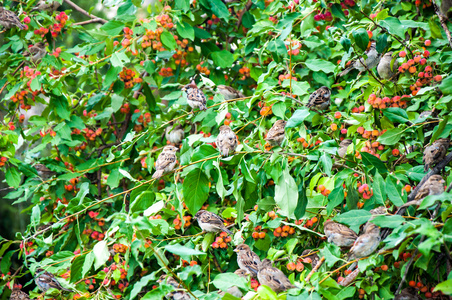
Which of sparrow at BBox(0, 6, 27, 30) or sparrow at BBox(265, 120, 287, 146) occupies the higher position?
sparrow at BBox(0, 6, 27, 30)

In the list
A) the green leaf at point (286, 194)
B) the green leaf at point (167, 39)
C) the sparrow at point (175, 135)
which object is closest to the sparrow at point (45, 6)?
the green leaf at point (167, 39)

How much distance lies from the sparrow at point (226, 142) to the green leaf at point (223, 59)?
121 cm

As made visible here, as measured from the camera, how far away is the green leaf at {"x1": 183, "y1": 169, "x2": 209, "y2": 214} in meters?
1.73

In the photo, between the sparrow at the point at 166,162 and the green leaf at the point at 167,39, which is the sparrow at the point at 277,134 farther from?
the green leaf at the point at 167,39

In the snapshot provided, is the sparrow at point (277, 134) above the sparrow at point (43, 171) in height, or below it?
above

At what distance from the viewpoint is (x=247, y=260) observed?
214 cm

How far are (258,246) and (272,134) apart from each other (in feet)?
2.28

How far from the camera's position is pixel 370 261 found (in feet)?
4.37

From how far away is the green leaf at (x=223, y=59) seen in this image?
307 centimetres

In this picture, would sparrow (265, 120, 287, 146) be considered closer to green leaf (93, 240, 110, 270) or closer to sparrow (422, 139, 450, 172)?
sparrow (422, 139, 450, 172)

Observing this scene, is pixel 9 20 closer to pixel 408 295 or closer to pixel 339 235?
pixel 339 235

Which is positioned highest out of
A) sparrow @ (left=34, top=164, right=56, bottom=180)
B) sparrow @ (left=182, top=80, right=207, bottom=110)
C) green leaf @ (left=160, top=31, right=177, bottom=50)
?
green leaf @ (left=160, top=31, right=177, bottom=50)

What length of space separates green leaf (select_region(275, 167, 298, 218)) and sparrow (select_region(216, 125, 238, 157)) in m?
0.26

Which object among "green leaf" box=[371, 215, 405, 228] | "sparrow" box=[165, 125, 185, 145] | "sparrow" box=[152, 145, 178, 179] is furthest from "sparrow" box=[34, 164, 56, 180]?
"green leaf" box=[371, 215, 405, 228]
